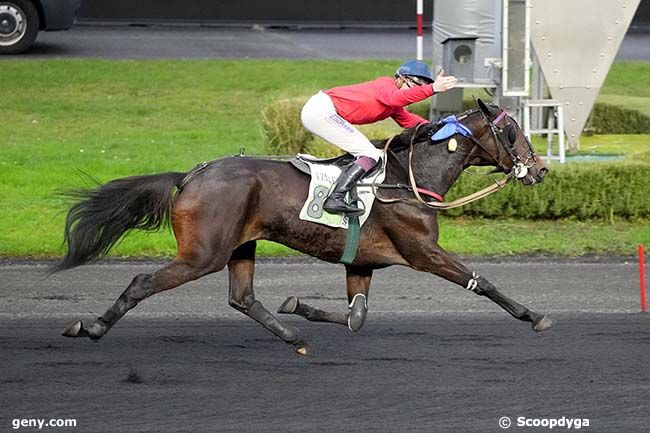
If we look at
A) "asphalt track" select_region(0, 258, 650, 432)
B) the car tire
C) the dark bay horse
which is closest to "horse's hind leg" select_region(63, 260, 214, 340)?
the dark bay horse

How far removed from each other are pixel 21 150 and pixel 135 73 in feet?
13.4

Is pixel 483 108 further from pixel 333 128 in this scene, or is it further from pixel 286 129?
pixel 286 129

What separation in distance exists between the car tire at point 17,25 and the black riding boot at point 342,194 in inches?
483

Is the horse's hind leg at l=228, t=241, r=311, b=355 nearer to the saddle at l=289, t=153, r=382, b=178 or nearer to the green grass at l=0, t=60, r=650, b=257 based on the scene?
the saddle at l=289, t=153, r=382, b=178

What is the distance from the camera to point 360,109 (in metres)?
8.07

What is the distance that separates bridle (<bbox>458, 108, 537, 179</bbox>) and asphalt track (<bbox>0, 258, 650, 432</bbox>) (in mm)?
1149

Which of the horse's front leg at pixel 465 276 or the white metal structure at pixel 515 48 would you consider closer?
the horse's front leg at pixel 465 276

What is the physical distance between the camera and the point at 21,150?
15.9 metres

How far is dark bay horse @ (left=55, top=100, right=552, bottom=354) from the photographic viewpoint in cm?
780

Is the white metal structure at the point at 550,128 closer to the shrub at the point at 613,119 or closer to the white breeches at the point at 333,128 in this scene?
the shrub at the point at 613,119

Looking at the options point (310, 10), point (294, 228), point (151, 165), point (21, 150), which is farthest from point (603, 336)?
point (310, 10)

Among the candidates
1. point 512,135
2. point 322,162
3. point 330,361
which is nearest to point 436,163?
point 512,135

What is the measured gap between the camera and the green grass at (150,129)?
12.2 m

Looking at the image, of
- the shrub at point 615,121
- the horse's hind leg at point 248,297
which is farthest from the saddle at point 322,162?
the shrub at point 615,121
